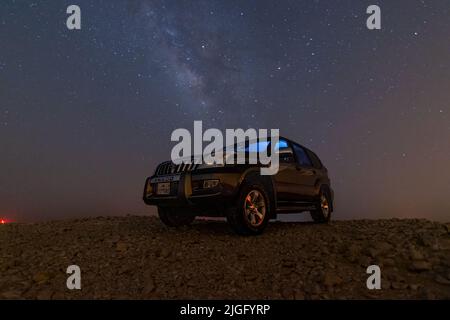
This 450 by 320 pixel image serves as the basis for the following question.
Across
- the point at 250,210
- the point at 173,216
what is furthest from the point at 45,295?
the point at 173,216

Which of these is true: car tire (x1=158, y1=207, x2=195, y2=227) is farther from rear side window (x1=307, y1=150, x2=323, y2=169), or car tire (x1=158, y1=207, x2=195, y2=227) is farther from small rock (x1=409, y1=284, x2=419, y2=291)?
small rock (x1=409, y1=284, x2=419, y2=291)

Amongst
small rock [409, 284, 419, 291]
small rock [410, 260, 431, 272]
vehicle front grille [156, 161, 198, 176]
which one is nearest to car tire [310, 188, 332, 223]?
vehicle front grille [156, 161, 198, 176]

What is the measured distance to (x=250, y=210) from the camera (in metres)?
5.23

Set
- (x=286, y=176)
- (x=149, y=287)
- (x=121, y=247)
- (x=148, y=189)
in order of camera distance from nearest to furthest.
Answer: (x=149, y=287) < (x=121, y=247) < (x=148, y=189) < (x=286, y=176)

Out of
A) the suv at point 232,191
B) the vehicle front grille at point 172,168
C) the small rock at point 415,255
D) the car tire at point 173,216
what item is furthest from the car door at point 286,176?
the small rock at point 415,255

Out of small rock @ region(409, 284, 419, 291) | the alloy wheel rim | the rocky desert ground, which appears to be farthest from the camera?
the alloy wheel rim

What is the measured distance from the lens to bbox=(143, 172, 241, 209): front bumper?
4848 millimetres

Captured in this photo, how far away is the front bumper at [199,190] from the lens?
4848 mm

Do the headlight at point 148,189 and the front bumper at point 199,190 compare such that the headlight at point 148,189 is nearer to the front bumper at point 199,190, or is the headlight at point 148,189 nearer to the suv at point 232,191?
the suv at point 232,191

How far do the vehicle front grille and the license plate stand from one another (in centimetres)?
22

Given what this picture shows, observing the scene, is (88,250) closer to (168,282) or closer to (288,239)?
(168,282)

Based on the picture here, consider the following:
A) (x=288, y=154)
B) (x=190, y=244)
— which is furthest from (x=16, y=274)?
(x=288, y=154)

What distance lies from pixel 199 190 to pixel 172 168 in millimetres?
832

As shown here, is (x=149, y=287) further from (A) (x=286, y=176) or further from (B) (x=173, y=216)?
(A) (x=286, y=176)
